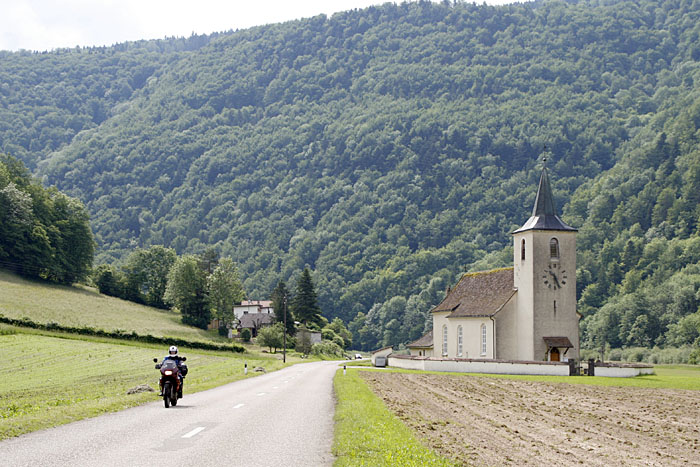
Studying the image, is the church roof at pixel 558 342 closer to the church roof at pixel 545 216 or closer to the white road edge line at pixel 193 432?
the church roof at pixel 545 216

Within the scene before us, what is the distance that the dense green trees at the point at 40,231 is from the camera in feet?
352

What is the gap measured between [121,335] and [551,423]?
64.1 metres

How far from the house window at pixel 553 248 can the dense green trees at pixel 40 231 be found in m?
66.5

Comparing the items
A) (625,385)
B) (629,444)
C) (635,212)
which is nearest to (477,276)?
(625,385)

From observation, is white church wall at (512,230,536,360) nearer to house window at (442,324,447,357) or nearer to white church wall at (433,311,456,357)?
white church wall at (433,311,456,357)

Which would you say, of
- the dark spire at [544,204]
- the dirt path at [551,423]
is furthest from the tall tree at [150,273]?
the dirt path at [551,423]

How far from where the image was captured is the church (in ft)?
226

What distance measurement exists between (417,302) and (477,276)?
344 feet

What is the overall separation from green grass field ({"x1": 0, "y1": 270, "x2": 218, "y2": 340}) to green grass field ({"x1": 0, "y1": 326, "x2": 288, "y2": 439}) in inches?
272

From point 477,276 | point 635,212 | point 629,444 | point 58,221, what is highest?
point 635,212

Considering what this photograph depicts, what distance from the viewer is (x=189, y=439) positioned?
60.1 feet

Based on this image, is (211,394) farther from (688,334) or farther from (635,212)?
(635,212)

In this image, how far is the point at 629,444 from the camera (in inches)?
893

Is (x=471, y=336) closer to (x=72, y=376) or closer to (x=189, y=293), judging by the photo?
(x=72, y=376)
